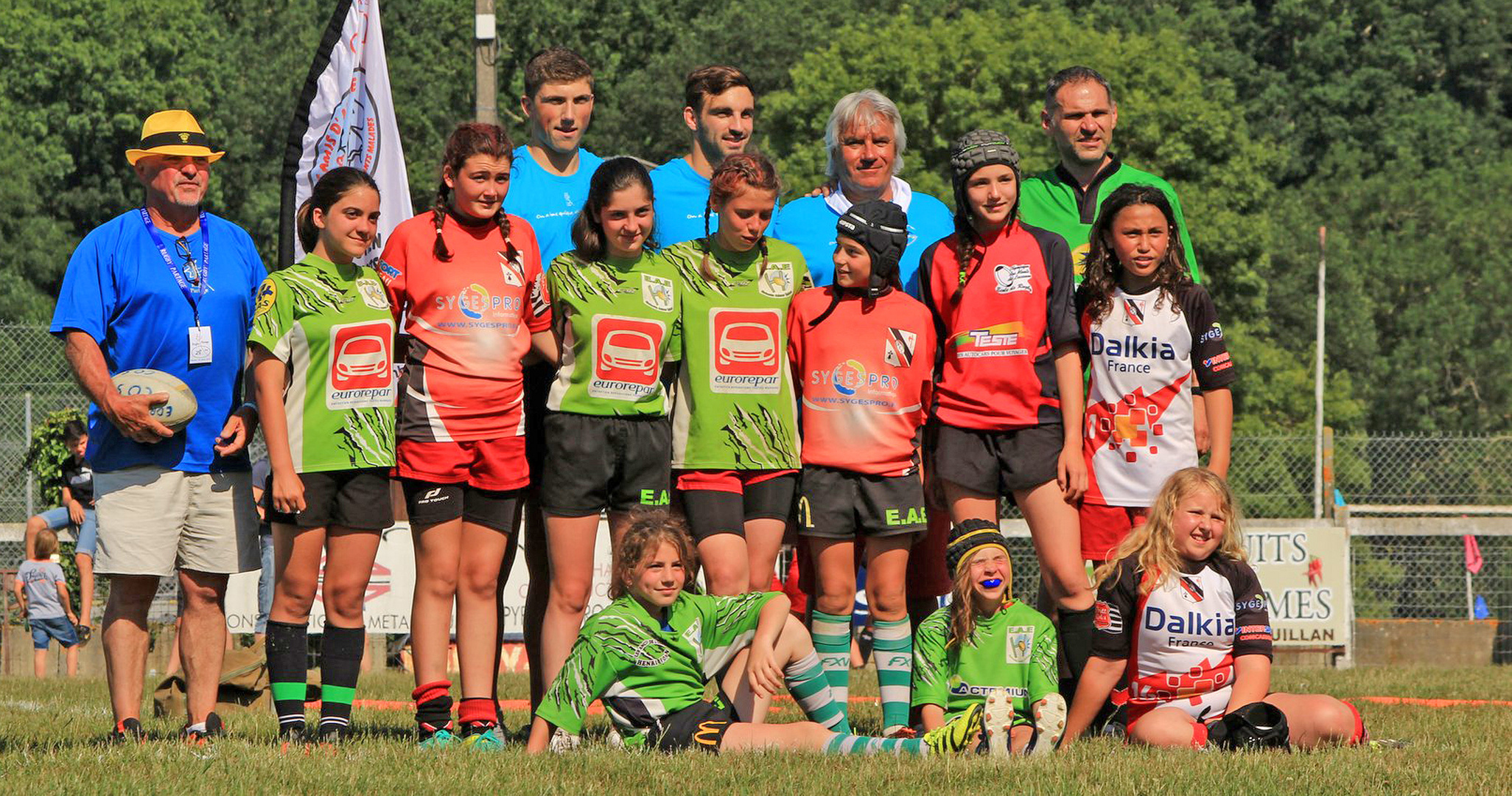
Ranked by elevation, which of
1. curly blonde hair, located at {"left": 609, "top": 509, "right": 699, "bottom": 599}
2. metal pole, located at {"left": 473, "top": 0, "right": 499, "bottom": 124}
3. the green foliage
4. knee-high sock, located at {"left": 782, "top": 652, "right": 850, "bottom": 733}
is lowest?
knee-high sock, located at {"left": 782, "top": 652, "right": 850, "bottom": 733}

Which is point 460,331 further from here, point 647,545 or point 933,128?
point 933,128

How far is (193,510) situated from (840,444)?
262 centimetres

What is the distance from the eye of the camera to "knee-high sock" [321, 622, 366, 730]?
701 cm

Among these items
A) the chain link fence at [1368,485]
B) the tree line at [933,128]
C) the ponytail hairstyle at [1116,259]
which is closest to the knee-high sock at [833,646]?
the ponytail hairstyle at [1116,259]

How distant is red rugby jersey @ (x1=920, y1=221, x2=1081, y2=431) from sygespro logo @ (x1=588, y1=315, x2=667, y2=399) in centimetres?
124

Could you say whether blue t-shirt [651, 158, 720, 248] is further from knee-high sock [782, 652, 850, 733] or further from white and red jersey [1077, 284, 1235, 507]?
knee-high sock [782, 652, 850, 733]

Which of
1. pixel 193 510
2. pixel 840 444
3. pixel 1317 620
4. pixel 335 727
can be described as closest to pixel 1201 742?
pixel 840 444

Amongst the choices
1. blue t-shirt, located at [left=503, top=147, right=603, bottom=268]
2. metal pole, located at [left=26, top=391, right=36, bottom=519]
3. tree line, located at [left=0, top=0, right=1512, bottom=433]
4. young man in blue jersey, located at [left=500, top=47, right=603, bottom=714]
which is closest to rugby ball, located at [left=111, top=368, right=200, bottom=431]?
young man in blue jersey, located at [left=500, top=47, right=603, bottom=714]

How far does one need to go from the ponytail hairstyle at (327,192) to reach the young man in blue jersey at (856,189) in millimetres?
1827

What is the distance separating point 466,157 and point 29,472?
11.5 meters

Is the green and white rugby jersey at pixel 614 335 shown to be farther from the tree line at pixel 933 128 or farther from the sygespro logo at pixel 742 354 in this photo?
the tree line at pixel 933 128

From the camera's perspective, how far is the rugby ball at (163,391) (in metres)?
7.05

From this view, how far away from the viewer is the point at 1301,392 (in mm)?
40250

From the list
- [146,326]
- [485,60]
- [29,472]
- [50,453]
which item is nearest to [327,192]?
A: [146,326]
